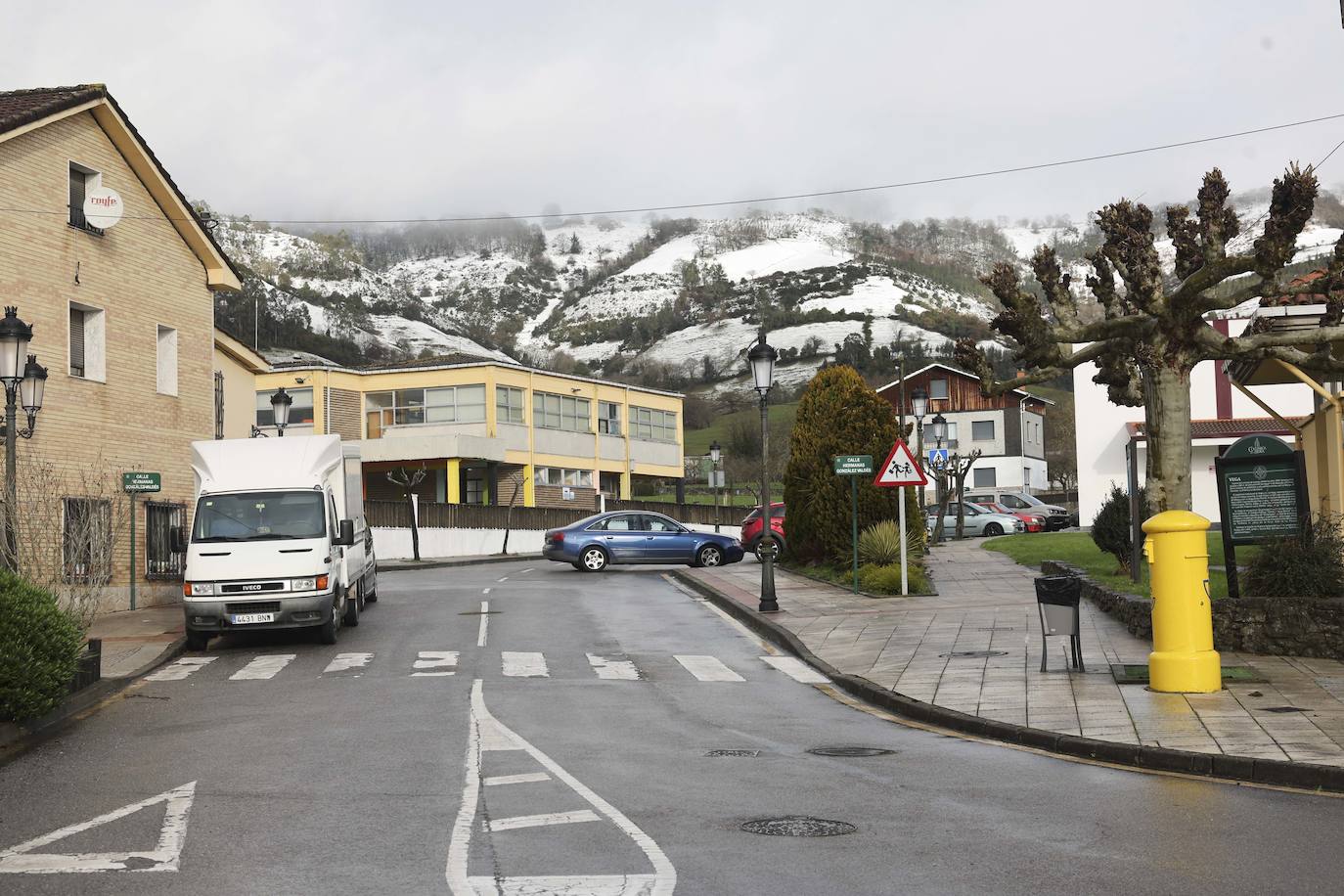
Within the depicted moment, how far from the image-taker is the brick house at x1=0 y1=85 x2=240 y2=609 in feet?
78.3

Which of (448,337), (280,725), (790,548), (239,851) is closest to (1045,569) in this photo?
(790,548)

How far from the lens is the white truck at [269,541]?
61.9 feet

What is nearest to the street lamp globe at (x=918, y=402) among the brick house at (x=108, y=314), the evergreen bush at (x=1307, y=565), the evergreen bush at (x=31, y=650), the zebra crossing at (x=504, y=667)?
the brick house at (x=108, y=314)

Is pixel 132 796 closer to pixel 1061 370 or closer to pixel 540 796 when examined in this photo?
pixel 540 796

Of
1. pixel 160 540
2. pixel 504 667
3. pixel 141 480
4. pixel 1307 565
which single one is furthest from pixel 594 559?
pixel 1307 565

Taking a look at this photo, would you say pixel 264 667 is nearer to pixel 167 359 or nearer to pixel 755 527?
pixel 167 359

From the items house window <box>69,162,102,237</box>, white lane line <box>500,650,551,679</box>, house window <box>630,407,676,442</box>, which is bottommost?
white lane line <box>500,650,551,679</box>

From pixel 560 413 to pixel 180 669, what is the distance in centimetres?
5536

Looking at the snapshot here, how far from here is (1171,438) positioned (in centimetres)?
1540

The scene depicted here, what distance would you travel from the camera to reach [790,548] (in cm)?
3328

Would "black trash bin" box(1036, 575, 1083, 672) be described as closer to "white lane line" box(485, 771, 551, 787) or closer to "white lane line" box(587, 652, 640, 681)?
"white lane line" box(587, 652, 640, 681)

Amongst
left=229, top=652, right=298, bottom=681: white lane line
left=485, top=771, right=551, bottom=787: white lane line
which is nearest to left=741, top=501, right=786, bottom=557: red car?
left=229, top=652, right=298, bottom=681: white lane line

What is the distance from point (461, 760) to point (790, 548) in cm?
2333

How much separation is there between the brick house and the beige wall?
0.03m
